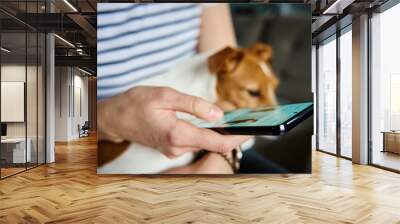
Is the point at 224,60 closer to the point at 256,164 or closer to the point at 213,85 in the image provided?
the point at 213,85

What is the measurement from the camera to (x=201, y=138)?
232 inches

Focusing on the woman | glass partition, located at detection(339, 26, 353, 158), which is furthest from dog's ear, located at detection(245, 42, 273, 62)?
glass partition, located at detection(339, 26, 353, 158)

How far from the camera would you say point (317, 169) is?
720cm

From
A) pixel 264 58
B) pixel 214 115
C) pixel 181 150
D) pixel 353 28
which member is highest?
pixel 353 28

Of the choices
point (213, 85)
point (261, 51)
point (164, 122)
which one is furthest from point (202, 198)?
point (261, 51)

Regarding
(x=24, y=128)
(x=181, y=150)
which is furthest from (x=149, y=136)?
(x=24, y=128)

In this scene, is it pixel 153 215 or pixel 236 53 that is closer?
pixel 153 215

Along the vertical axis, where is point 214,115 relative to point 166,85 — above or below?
below

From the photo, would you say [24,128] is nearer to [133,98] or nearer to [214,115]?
[133,98]

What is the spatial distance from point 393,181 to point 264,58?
2.70 meters

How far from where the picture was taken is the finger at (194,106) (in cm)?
590

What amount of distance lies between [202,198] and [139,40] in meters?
2.77

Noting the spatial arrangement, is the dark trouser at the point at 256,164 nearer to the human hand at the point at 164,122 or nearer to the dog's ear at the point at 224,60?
the human hand at the point at 164,122

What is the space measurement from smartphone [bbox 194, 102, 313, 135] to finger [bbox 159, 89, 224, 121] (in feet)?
0.32
